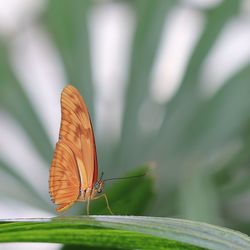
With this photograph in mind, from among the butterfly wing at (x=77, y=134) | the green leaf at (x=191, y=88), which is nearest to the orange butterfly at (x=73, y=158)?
the butterfly wing at (x=77, y=134)

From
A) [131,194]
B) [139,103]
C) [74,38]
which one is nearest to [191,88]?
[139,103]

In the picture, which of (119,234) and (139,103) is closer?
(119,234)

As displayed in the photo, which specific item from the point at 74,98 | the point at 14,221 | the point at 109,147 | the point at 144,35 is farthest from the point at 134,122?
the point at 14,221

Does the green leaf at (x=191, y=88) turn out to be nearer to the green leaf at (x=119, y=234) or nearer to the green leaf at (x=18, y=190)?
the green leaf at (x=18, y=190)

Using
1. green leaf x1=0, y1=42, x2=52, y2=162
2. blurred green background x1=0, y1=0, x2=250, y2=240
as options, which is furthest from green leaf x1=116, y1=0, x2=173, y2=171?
green leaf x1=0, y1=42, x2=52, y2=162

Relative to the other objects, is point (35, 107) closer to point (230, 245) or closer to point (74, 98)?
point (74, 98)

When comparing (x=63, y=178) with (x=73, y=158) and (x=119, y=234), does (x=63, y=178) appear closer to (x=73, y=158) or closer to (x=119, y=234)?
(x=73, y=158)

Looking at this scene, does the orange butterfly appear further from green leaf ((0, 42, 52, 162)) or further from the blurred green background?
green leaf ((0, 42, 52, 162))

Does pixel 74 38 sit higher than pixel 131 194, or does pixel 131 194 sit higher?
pixel 74 38
